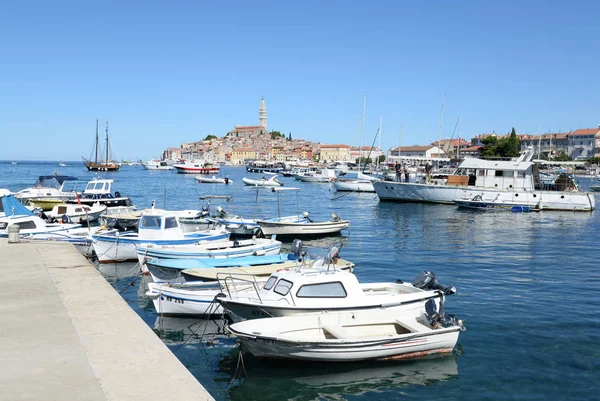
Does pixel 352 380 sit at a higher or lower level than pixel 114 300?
lower

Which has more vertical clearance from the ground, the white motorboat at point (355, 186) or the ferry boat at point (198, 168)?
the ferry boat at point (198, 168)

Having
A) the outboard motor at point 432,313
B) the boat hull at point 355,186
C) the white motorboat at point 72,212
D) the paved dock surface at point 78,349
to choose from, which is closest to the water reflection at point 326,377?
the outboard motor at point 432,313

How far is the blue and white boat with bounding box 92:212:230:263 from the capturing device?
23719 millimetres

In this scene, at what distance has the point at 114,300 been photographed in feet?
46.9

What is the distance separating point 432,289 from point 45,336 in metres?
9.60

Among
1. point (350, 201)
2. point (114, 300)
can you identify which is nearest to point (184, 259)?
point (114, 300)

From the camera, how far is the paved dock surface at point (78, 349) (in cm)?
859

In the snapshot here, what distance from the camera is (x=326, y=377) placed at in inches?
484

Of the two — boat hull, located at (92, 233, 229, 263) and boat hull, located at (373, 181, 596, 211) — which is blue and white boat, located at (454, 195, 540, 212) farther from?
boat hull, located at (92, 233, 229, 263)

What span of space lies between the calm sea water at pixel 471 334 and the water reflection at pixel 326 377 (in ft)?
0.08

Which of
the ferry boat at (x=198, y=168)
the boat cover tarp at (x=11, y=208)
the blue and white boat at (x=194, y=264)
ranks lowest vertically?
the blue and white boat at (x=194, y=264)

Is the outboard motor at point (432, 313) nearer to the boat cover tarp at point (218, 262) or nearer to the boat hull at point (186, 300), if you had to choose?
the boat hull at point (186, 300)

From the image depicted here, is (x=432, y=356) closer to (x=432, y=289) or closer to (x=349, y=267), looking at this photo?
(x=432, y=289)

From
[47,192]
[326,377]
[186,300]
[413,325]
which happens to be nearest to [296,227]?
[186,300]
